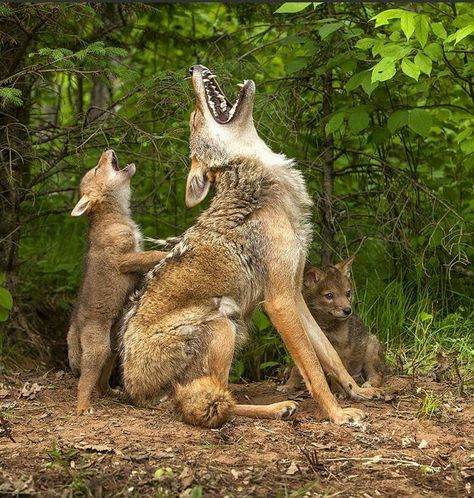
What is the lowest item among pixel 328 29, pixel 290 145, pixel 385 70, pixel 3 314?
pixel 3 314

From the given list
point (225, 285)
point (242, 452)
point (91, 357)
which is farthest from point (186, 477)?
point (91, 357)

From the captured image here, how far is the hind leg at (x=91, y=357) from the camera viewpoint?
275 inches

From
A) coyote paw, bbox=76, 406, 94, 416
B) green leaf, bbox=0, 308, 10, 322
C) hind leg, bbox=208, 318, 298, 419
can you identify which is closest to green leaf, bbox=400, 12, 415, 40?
hind leg, bbox=208, 318, 298, 419

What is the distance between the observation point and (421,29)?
681 cm

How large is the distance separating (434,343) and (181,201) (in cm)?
362

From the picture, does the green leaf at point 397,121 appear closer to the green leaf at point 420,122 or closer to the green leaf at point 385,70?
the green leaf at point 420,122

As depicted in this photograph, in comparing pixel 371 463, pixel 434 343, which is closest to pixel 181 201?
pixel 434 343

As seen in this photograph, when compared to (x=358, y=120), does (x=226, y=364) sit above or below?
below

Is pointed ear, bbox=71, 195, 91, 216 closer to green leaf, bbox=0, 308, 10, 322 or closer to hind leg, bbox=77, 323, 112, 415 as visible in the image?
hind leg, bbox=77, 323, 112, 415

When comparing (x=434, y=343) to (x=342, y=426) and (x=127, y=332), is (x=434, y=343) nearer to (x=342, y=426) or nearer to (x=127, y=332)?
(x=342, y=426)

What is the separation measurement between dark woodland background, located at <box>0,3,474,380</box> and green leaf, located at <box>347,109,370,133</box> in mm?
13

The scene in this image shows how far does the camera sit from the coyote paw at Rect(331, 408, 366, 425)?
6.47 meters

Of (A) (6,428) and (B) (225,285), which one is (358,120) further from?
(A) (6,428)

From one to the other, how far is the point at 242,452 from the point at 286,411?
842 mm
